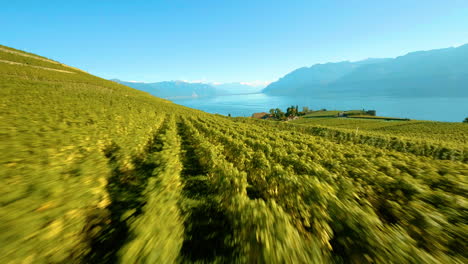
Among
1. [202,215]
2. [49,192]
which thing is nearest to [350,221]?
[202,215]

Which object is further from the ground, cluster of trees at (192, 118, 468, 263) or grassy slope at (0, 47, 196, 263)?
grassy slope at (0, 47, 196, 263)

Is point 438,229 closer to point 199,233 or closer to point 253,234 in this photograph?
point 253,234

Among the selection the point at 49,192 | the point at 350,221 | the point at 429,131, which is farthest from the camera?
the point at 429,131

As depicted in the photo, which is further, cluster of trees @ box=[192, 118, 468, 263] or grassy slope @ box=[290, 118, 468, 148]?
grassy slope @ box=[290, 118, 468, 148]

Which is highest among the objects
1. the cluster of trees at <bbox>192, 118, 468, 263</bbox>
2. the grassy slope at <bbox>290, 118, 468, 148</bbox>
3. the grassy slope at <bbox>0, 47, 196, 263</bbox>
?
the grassy slope at <bbox>0, 47, 196, 263</bbox>

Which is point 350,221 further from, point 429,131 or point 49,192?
point 429,131

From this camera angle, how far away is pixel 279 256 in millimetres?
2766

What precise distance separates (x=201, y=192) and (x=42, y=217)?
424cm

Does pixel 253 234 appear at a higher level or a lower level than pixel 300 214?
higher

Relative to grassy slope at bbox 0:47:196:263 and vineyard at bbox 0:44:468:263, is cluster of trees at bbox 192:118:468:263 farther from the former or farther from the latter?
grassy slope at bbox 0:47:196:263

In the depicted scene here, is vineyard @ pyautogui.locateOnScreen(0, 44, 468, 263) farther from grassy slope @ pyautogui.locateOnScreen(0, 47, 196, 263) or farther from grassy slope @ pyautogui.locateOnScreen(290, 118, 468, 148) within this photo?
grassy slope @ pyautogui.locateOnScreen(290, 118, 468, 148)

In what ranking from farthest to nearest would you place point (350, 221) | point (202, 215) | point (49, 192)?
1. point (202, 215)
2. point (49, 192)
3. point (350, 221)

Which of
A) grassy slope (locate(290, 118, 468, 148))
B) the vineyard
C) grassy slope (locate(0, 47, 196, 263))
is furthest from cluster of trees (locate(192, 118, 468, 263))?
grassy slope (locate(290, 118, 468, 148))

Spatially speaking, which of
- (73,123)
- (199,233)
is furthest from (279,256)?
(73,123)
